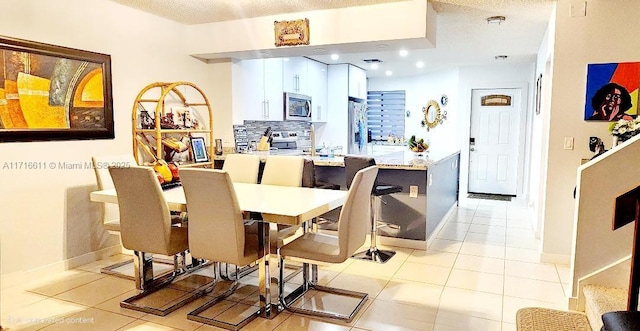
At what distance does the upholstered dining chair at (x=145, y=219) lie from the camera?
2697 millimetres

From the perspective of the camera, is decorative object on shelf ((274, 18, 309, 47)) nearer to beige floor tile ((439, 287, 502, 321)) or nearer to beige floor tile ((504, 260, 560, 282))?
beige floor tile ((439, 287, 502, 321))

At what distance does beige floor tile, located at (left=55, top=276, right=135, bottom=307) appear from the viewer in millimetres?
2982

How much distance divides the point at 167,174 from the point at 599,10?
3865mm

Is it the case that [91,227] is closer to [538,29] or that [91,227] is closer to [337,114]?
[337,114]

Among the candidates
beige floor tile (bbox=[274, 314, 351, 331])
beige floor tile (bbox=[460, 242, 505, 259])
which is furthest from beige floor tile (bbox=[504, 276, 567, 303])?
beige floor tile (bbox=[274, 314, 351, 331])

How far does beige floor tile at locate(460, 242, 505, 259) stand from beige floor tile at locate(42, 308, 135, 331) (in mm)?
3045

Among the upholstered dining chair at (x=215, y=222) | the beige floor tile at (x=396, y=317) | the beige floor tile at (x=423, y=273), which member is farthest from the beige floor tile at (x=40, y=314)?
the beige floor tile at (x=423, y=273)

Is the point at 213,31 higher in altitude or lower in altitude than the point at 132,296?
higher

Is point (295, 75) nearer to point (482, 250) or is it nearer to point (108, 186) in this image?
point (108, 186)

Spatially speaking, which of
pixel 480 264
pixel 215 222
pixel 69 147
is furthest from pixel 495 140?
pixel 69 147

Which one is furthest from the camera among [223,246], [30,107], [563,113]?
[563,113]

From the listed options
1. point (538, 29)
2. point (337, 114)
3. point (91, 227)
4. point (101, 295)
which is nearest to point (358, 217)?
point (101, 295)

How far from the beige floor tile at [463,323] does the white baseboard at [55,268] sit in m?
3.05

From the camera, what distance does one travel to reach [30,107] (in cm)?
325
